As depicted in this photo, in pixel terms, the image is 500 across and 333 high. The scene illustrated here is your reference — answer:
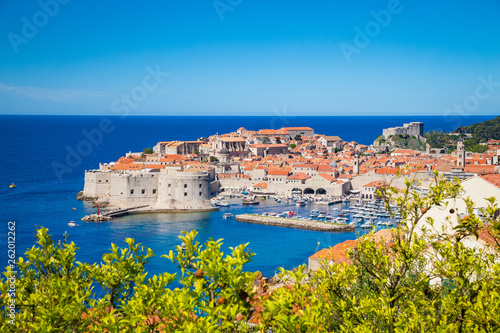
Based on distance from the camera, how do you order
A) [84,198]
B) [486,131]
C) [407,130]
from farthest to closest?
[407,130], [486,131], [84,198]

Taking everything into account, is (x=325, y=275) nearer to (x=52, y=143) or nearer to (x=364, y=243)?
(x=364, y=243)

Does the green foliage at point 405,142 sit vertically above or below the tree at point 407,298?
above

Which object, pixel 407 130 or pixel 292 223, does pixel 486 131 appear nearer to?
pixel 407 130

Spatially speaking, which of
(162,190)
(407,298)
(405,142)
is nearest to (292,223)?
(162,190)

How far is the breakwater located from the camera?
1873cm

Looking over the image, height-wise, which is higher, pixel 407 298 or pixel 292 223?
pixel 407 298

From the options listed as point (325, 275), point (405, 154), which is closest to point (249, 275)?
point (325, 275)

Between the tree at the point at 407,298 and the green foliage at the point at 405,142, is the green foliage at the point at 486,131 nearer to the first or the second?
the green foliage at the point at 405,142

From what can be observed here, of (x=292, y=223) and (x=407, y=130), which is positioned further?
(x=407, y=130)

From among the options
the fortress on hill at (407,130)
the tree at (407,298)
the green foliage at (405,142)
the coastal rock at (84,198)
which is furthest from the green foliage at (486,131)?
the tree at (407,298)

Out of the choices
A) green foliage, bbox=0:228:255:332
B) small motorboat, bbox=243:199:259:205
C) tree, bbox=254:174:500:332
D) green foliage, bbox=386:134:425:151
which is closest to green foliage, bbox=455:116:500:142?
green foliage, bbox=386:134:425:151

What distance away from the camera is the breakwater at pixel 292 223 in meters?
18.7

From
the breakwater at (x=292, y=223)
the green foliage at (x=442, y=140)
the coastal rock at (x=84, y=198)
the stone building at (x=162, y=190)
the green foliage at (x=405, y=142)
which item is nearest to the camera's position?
the breakwater at (x=292, y=223)

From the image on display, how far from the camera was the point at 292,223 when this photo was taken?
769 inches
